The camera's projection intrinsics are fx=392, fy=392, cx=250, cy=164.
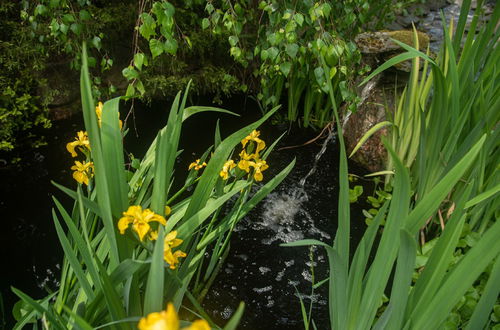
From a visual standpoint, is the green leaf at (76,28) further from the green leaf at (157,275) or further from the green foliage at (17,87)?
the green leaf at (157,275)

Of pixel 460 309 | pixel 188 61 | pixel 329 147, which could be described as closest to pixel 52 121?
→ pixel 188 61

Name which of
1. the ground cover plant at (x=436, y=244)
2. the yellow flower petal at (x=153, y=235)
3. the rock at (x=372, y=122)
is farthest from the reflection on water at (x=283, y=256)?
the yellow flower petal at (x=153, y=235)

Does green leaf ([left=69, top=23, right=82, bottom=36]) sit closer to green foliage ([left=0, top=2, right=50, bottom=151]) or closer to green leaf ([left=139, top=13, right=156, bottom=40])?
green leaf ([left=139, top=13, right=156, bottom=40])

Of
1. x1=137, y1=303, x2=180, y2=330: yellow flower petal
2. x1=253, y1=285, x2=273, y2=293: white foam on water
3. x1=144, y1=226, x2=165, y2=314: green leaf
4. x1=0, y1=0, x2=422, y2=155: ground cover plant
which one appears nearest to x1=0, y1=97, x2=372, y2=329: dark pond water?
x1=253, y1=285, x2=273, y2=293: white foam on water

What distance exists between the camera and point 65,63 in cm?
275

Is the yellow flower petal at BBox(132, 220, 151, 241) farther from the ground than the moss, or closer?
farther from the ground

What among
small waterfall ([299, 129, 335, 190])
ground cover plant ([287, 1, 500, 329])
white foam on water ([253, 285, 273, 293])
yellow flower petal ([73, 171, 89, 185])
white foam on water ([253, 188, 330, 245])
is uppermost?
yellow flower petal ([73, 171, 89, 185])

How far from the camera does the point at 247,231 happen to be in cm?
192

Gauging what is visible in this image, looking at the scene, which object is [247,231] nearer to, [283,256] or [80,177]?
[283,256]

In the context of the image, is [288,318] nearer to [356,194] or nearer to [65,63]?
[356,194]

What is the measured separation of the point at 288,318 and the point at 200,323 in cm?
127

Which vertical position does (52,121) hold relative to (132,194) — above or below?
below

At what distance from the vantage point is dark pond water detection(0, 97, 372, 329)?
1578 millimetres

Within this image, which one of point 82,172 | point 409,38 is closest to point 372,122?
point 409,38
